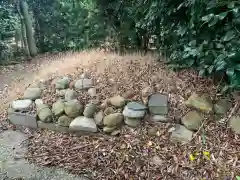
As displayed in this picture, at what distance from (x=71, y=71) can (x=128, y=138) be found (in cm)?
126

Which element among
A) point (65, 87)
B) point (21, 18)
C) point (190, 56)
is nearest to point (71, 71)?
point (65, 87)

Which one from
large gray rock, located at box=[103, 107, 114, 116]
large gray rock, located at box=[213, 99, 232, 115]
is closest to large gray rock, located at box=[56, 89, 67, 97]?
large gray rock, located at box=[103, 107, 114, 116]

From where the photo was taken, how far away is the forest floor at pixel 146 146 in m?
2.33

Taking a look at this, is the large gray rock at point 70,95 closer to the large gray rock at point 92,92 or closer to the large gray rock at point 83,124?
the large gray rock at point 92,92

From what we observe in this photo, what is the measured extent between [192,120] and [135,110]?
0.53m

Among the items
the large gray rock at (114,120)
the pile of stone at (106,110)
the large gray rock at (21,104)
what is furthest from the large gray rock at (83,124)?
the large gray rock at (21,104)

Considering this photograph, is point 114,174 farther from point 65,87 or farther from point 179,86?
point 65,87

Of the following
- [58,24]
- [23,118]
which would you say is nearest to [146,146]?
[23,118]

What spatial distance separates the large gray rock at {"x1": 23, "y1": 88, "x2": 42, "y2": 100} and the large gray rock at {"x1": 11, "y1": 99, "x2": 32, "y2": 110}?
6 cm

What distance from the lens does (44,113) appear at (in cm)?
302

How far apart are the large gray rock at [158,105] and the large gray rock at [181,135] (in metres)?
0.21

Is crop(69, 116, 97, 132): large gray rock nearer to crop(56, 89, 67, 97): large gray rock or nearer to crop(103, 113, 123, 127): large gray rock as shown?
crop(103, 113, 123, 127): large gray rock

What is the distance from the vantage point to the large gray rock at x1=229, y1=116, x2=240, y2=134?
2429 mm

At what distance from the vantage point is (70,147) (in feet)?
8.86
